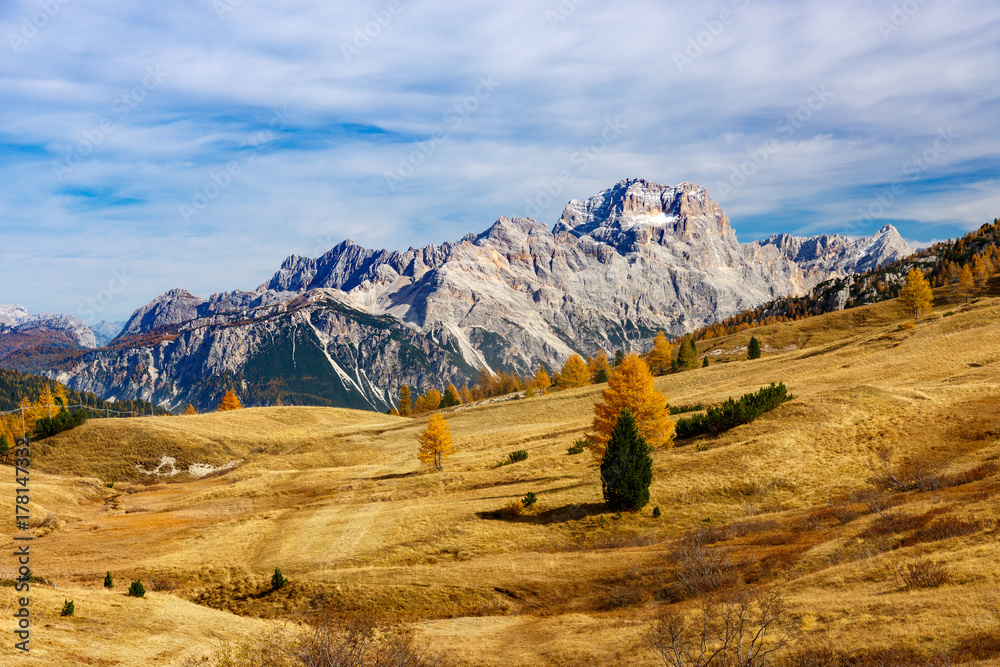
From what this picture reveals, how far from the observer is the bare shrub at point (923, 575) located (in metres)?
19.0

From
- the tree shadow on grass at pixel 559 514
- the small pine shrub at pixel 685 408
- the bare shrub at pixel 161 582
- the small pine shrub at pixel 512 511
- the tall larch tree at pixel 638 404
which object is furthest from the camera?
the small pine shrub at pixel 685 408

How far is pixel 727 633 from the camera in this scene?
17.2 meters

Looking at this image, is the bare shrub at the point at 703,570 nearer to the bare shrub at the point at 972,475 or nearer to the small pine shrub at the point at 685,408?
the bare shrub at the point at 972,475

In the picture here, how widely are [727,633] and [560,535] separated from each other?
21606mm

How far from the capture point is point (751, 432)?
165 ft

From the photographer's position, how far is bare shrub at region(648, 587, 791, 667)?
54.6 feet

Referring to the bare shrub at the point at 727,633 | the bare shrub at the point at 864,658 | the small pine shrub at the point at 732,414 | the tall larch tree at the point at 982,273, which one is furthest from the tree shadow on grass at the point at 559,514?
the tall larch tree at the point at 982,273

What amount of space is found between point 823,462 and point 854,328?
11256 cm

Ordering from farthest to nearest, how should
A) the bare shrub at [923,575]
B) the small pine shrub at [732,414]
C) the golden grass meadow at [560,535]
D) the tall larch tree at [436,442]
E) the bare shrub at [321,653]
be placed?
the tall larch tree at [436,442] → the small pine shrub at [732,414] → the golden grass meadow at [560,535] → the bare shrub at [923,575] → the bare shrub at [321,653]

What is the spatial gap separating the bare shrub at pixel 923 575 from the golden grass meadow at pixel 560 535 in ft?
0.50

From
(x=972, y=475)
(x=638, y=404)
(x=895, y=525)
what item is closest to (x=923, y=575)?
(x=895, y=525)

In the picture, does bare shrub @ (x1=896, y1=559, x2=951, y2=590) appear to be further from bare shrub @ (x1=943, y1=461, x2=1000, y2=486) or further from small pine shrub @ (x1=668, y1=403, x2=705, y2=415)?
small pine shrub @ (x1=668, y1=403, x2=705, y2=415)

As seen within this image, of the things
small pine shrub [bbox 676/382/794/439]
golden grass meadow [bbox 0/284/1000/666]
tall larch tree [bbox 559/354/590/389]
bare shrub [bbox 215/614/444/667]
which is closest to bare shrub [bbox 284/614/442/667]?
bare shrub [bbox 215/614/444/667]

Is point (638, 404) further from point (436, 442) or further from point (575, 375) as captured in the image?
point (575, 375)
